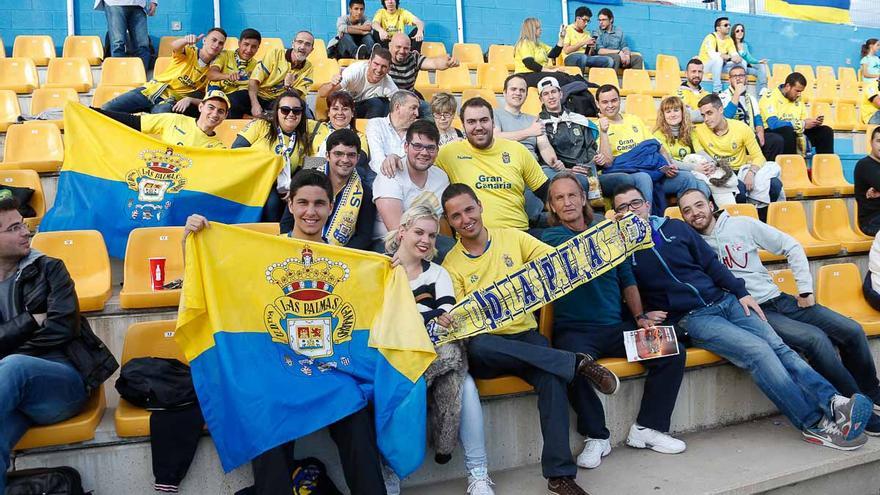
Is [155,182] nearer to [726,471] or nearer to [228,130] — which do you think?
[228,130]

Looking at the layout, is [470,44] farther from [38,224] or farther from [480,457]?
[480,457]

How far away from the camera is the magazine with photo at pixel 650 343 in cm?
402

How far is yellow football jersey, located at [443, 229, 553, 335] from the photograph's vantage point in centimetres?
389

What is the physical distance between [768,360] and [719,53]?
9.57 metres

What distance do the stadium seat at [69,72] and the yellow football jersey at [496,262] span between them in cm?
595

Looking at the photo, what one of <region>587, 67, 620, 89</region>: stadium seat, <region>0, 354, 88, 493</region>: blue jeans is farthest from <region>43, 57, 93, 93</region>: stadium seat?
<region>587, 67, 620, 89</region>: stadium seat

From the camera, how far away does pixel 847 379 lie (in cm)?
436

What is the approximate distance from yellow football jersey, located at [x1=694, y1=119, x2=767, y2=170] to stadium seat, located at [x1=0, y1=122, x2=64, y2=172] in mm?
5724

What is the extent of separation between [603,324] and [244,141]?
3.07 m

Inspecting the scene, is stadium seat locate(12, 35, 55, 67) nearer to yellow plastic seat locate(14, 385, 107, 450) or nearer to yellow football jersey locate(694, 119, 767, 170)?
yellow plastic seat locate(14, 385, 107, 450)

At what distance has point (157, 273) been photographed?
424 centimetres

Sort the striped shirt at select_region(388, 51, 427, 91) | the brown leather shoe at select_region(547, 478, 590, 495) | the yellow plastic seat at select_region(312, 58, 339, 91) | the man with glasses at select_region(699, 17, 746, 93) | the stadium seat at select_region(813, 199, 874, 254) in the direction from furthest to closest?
the man with glasses at select_region(699, 17, 746, 93)
the yellow plastic seat at select_region(312, 58, 339, 91)
the striped shirt at select_region(388, 51, 427, 91)
the stadium seat at select_region(813, 199, 874, 254)
the brown leather shoe at select_region(547, 478, 590, 495)

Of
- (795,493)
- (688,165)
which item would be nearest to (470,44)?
(688,165)

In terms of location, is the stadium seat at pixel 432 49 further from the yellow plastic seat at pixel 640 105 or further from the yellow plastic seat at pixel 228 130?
the yellow plastic seat at pixel 228 130
